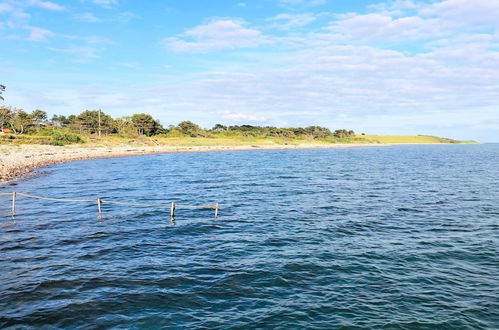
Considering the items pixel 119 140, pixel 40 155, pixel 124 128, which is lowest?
pixel 40 155

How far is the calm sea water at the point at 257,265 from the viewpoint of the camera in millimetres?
12773

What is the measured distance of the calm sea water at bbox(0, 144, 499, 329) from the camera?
41.9ft

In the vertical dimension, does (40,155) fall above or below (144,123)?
below

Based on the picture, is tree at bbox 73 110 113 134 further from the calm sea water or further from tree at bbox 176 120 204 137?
the calm sea water

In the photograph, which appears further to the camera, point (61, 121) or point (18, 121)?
point (61, 121)

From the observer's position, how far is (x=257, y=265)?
17.5 metres

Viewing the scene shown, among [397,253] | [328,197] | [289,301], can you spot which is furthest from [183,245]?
[328,197]

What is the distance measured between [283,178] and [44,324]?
143 feet

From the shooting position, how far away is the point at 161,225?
25875mm

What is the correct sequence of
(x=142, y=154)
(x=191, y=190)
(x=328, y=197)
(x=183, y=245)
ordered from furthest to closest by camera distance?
(x=142, y=154)
(x=191, y=190)
(x=328, y=197)
(x=183, y=245)

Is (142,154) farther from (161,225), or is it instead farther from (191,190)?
(161,225)

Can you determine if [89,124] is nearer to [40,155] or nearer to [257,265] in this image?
[40,155]

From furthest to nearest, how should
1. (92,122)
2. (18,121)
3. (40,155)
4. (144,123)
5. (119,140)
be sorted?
1. (144,123)
2. (92,122)
3. (119,140)
4. (18,121)
5. (40,155)

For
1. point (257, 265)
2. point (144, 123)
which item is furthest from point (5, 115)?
point (257, 265)
